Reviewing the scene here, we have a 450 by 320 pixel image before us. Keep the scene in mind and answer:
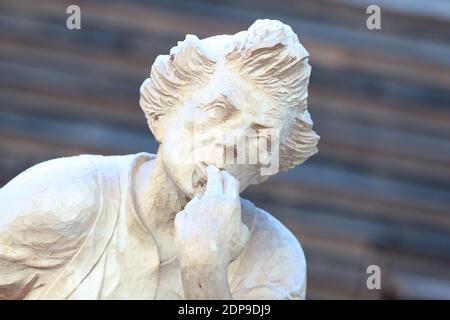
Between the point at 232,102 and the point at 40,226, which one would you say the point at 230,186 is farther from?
the point at 40,226

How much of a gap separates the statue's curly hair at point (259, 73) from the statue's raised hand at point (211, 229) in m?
0.27

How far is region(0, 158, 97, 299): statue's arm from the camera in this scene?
5148 millimetres

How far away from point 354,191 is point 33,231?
779 centimetres

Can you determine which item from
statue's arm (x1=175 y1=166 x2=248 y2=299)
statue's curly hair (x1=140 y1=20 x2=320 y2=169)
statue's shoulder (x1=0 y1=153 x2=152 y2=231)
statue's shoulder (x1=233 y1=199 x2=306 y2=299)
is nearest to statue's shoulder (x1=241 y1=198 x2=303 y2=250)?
statue's shoulder (x1=233 y1=199 x2=306 y2=299)

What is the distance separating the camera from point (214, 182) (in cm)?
498

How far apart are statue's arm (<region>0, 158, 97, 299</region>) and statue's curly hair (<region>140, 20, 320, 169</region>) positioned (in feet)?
0.79

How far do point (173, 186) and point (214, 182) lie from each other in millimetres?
239

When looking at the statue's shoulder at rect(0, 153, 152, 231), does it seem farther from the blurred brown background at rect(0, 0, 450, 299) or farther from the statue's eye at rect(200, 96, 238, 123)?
the blurred brown background at rect(0, 0, 450, 299)

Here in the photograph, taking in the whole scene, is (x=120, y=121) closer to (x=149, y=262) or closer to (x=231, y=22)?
(x=231, y=22)

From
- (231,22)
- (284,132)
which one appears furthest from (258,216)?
(231,22)

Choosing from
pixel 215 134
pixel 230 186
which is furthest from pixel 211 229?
pixel 215 134

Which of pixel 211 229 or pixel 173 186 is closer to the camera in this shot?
pixel 211 229

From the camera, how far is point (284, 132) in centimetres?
518
